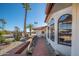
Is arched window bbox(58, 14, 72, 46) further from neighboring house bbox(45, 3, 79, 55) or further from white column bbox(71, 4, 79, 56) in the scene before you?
white column bbox(71, 4, 79, 56)

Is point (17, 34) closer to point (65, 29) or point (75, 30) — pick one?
point (65, 29)

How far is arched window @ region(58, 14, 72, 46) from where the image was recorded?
14.1m

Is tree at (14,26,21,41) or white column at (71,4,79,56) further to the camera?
tree at (14,26,21,41)

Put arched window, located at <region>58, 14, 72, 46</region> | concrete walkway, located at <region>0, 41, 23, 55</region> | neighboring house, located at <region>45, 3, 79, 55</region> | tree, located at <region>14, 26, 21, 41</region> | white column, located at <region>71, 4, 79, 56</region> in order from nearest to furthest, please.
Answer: white column, located at <region>71, 4, 79, 56</region> < neighboring house, located at <region>45, 3, 79, 55</region> < concrete walkway, located at <region>0, 41, 23, 55</region> < arched window, located at <region>58, 14, 72, 46</region> < tree, located at <region>14, 26, 21, 41</region>

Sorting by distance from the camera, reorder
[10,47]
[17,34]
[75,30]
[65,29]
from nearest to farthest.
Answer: [75,30] → [65,29] → [10,47] → [17,34]

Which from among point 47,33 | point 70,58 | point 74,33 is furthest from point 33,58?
point 47,33

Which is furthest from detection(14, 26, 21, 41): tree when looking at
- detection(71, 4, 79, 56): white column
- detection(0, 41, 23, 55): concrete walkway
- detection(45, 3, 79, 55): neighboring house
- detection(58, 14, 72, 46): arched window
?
detection(71, 4, 79, 56): white column

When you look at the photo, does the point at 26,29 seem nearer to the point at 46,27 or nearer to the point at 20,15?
the point at 20,15

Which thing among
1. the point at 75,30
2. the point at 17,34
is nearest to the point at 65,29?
the point at 75,30

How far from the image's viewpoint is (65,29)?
15031 mm

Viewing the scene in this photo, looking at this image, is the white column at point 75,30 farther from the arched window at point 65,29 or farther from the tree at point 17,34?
the tree at point 17,34

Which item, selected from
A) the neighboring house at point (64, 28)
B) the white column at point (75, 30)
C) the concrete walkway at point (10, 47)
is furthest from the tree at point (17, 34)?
the white column at point (75, 30)

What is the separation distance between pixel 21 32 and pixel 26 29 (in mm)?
541

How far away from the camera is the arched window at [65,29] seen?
14091 millimetres
